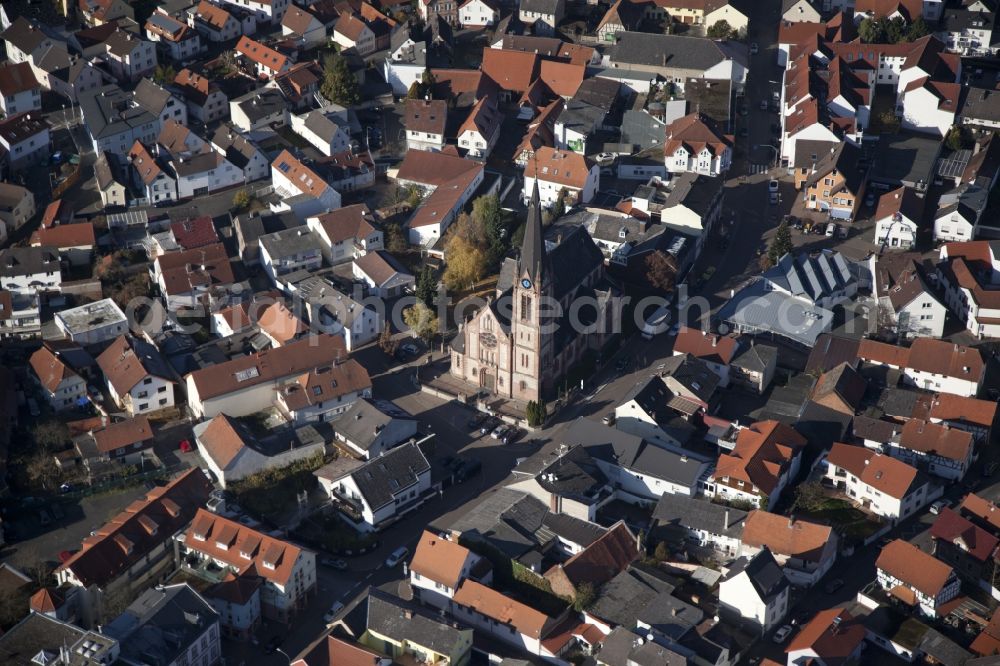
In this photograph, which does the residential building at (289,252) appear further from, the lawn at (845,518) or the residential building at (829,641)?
the residential building at (829,641)

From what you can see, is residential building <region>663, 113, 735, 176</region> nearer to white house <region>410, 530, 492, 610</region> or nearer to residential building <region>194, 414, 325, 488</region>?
residential building <region>194, 414, 325, 488</region>

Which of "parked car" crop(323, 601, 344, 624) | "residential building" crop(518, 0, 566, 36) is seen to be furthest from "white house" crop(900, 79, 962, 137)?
"parked car" crop(323, 601, 344, 624)

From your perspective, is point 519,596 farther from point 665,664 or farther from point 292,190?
point 292,190

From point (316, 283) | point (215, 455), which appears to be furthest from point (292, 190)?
point (215, 455)

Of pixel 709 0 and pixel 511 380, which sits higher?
pixel 709 0

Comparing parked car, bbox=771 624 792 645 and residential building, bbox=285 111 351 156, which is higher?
residential building, bbox=285 111 351 156

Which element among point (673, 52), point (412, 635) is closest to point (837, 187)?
point (673, 52)
